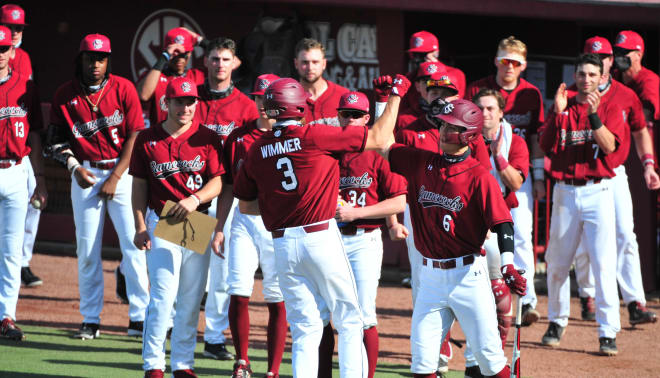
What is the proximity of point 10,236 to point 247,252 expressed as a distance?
7.45 ft

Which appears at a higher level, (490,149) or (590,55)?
(590,55)

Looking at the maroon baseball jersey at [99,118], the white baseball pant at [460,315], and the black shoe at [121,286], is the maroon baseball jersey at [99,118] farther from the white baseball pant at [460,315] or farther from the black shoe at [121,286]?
the white baseball pant at [460,315]

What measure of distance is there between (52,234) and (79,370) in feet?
20.2

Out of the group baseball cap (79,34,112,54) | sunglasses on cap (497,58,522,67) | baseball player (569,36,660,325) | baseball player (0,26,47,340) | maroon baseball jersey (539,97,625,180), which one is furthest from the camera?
baseball player (569,36,660,325)

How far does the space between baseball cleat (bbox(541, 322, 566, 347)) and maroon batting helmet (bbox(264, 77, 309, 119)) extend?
12.1ft

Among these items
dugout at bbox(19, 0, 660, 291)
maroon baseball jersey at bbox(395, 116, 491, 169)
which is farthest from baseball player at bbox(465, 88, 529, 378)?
dugout at bbox(19, 0, 660, 291)

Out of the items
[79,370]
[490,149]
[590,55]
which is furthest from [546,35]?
[79,370]

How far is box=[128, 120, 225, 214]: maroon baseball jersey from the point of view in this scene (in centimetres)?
671

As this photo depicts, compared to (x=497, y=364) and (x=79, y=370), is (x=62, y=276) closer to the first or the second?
(x=79, y=370)

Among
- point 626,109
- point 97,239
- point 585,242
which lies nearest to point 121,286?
point 97,239

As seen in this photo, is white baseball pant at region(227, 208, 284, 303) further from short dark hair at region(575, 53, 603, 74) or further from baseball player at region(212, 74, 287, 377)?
short dark hair at region(575, 53, 603, 74)

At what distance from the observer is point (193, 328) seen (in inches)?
265

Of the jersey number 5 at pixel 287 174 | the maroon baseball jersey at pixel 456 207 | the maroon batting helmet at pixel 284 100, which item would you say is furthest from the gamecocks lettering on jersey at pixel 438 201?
the maroon batting helmet at pixel 284 100

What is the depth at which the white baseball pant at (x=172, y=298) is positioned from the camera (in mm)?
6562
